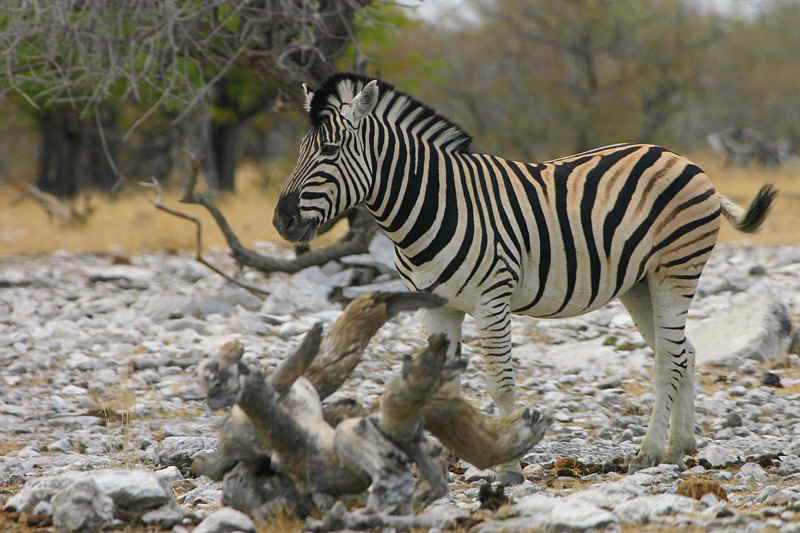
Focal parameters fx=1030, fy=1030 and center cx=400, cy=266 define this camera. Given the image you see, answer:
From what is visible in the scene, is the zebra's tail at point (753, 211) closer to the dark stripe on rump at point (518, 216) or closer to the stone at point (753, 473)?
the dark stripe on rump at point (518, 216)

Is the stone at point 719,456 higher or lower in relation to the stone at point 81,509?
higher

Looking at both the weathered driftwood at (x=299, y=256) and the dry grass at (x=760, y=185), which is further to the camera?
the dry grass at (x=760, y=185)

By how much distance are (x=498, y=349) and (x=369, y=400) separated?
179cm

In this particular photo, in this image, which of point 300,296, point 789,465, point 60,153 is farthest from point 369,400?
point 60,153

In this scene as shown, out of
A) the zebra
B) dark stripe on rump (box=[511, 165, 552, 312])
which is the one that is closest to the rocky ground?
the zebra

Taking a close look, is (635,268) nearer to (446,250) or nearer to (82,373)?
(446,250)

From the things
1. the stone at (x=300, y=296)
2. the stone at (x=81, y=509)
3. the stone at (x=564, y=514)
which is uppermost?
the stone at (x=300, y=296)

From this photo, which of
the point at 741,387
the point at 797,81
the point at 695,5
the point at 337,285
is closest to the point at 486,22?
A: the point at 695,5

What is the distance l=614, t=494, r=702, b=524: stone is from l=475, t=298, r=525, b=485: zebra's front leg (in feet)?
3.34

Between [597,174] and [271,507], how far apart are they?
2778 mm

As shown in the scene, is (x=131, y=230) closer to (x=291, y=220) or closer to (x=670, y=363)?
(x=291, y=220)

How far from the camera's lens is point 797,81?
1508 inches

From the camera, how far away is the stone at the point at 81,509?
409 centimetres

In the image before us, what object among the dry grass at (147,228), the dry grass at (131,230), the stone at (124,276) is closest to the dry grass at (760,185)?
the dry grass at (147,228)
